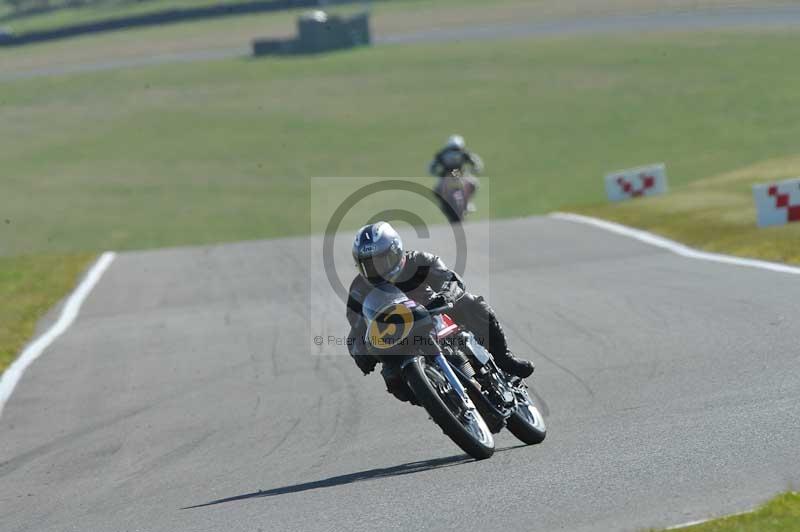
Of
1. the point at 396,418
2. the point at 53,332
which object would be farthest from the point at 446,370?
the point at 53,332

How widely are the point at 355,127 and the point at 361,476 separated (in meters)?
33.5

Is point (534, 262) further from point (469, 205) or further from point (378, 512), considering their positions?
point (378, 512)

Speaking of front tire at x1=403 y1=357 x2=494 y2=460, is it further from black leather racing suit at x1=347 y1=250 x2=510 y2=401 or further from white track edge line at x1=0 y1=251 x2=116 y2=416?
white track edge line at x1=0 y1=251 x2=116 y2=416

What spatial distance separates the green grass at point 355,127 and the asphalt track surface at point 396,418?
1334 centimetres

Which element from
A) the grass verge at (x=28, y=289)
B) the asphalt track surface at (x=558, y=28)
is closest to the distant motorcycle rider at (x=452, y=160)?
the grass verge at (x=28, y=289)

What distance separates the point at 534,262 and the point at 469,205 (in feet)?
19.7

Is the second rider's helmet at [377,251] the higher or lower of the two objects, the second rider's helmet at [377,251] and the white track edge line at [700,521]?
the higher

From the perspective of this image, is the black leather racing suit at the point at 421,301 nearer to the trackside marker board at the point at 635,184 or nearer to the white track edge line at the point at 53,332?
the white track edge line at the point at 53,332

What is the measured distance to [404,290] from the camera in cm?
777

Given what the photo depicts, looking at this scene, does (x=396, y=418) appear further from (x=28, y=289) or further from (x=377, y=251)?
(x=28, y=289)

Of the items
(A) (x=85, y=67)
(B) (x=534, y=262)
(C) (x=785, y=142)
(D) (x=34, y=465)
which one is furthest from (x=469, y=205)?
(A) (x=85, y=67)

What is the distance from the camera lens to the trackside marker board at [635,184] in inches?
965

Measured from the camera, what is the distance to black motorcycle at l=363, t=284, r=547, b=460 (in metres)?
7.28

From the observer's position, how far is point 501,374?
807cm
